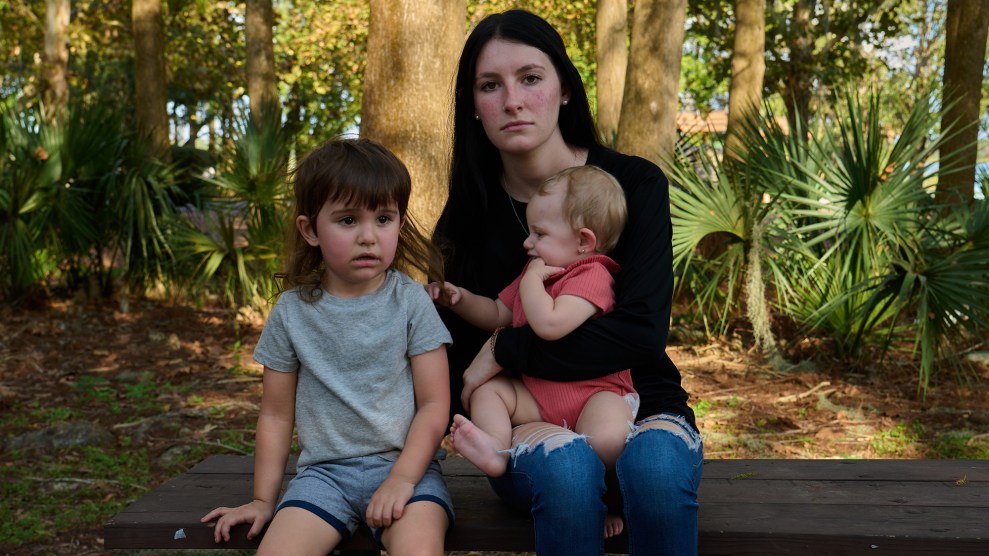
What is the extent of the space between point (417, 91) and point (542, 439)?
127 inches

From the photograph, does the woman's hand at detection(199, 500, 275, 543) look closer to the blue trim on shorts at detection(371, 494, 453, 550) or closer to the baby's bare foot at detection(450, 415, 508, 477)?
the blue trim on shorts at detection(371, 494, 453, 550)

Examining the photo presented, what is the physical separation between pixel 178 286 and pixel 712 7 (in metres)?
14.2

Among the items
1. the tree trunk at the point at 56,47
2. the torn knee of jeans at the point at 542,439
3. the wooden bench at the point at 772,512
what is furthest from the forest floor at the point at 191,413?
the tree trunk at the point at 56,47

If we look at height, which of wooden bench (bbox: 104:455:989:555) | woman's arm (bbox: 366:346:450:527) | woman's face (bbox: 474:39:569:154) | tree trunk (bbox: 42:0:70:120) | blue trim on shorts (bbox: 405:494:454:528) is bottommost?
wooden bench (bbox: 104:455:989:555)

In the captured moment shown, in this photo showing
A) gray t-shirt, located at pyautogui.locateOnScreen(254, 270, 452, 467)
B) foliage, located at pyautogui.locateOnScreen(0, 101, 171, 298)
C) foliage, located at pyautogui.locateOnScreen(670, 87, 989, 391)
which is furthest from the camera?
foliage, located at pyautogui.locateOnScreen(0, 101, 171, 298)

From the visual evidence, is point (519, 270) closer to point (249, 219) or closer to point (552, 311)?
point (552, 311)

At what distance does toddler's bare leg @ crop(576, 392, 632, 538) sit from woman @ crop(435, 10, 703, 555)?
5 cm

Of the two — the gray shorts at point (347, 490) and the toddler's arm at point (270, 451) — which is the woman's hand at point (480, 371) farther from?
the toddler's arm at point (270, 451)

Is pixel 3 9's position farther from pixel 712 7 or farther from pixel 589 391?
pixel 589 391

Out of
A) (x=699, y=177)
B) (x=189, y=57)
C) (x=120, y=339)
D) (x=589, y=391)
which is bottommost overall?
(x=120, y=339)

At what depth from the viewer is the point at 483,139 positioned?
317 centimetres

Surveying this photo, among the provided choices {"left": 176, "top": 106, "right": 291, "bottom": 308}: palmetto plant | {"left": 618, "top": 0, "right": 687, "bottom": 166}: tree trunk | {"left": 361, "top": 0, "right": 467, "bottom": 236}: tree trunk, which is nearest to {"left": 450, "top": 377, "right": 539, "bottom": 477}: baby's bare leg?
{"left": 361, "top": 0, "right": 467, "bottom": 236}: tree trunk

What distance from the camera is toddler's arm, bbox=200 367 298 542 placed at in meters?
2.65

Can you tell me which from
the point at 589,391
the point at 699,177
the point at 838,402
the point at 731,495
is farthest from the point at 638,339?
the point at 699,177
